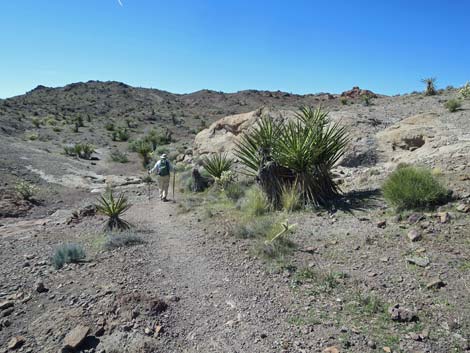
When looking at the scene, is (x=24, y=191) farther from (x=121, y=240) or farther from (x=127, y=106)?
(x=127, y=106)

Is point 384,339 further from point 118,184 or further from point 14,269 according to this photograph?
point 118,184

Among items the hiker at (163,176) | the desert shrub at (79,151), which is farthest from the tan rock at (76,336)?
the desert shrub at (79,151)

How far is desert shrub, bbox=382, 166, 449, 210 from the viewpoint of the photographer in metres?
6.45

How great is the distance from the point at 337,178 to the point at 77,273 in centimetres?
741

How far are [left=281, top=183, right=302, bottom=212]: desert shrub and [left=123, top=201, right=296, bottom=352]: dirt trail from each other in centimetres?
181

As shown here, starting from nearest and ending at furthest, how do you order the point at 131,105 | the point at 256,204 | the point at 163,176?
the point at 256,204
the point at 163,176
the point at 131,105

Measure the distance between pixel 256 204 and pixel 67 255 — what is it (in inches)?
157

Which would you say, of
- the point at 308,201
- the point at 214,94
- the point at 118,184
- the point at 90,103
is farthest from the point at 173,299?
the point at 214,94

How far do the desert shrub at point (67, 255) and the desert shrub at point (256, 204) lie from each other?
142 inches

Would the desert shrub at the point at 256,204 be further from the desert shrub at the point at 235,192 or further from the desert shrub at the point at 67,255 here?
the desert shrub at the point at 67,255

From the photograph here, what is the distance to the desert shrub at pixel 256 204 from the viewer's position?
324 inches

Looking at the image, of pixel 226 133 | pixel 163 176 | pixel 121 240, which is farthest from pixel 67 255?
pixel 226 133

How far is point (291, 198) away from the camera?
8.07 m

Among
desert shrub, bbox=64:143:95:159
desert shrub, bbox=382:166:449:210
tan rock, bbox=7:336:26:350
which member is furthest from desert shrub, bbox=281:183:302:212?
desert shrub, bbox=64:143:95:159
